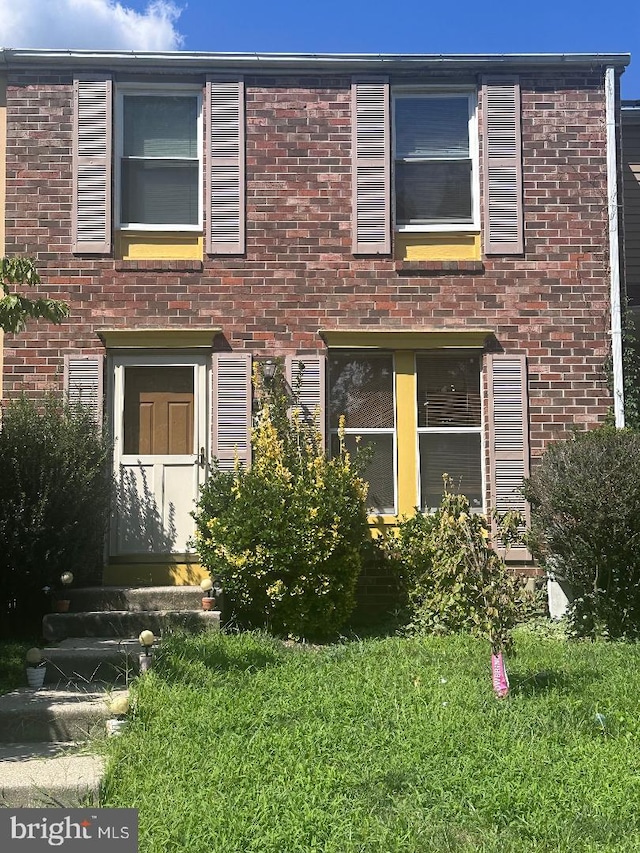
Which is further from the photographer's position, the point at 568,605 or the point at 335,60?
the point at 335,60

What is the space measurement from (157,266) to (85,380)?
142 cm

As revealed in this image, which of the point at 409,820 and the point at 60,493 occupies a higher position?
the point at 60,493

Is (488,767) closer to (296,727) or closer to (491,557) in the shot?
(296,727)

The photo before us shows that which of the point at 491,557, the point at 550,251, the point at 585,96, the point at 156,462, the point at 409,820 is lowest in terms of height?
the point at 409,820

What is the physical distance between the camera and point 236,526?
7.54 m

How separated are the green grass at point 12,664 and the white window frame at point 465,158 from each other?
5.63 meters

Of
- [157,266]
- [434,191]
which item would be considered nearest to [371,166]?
[434,191]

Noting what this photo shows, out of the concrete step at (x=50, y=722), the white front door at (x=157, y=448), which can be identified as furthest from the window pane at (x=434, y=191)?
the concrete step at (x=50, y=722)

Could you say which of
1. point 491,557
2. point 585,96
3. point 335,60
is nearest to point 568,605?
point 491,557

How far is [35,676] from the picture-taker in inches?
241

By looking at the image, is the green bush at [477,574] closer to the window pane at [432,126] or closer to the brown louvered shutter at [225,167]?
the brown louvered shutter at [225,167]

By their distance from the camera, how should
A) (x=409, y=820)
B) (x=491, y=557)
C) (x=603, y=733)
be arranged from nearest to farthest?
1. (x=409, y=820)
2. (x=603, y=733)
3. (x=491, y=557)

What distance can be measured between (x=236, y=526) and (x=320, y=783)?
139 inches

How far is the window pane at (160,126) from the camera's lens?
31.3ft
